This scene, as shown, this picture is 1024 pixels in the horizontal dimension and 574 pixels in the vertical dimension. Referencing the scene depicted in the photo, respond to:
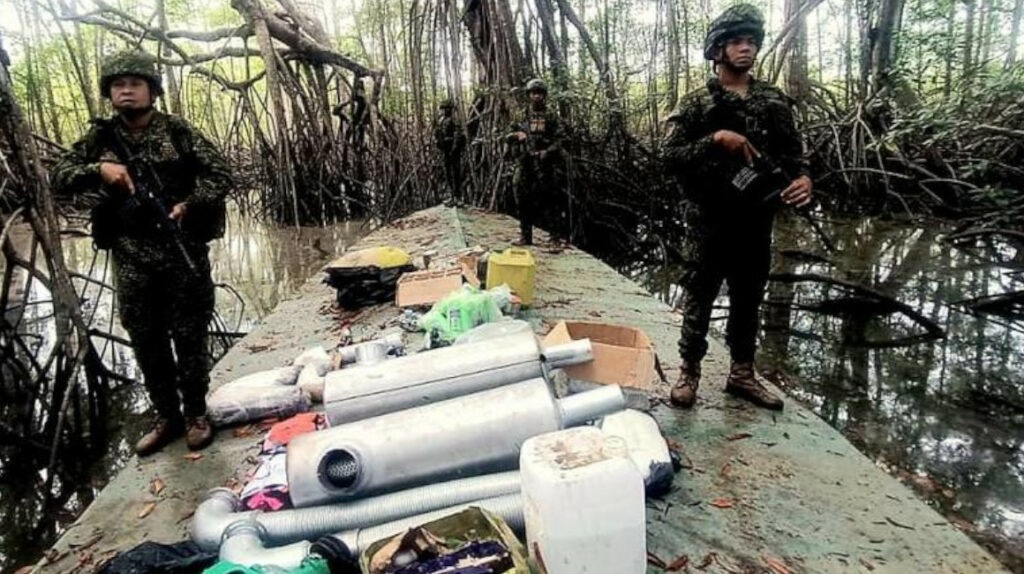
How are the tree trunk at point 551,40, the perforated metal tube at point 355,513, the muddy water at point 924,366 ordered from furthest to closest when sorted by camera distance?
1. the tree trunk at point 551,40
2. the muddy water at point 924,366
3. the perforated metal tube at point 355,513

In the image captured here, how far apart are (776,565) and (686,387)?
1.05 m

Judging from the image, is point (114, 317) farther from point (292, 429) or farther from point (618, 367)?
point (618, 367)

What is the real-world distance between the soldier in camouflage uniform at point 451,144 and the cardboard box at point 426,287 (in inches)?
177

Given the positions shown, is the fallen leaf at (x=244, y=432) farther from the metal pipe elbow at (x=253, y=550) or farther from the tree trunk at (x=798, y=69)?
the tree trunk at (x=798, y=69)

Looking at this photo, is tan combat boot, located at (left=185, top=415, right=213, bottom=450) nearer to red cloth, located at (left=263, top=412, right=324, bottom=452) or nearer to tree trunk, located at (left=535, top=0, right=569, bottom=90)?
red cloth, located at (left=263, top=412, right=324, bottom=452)

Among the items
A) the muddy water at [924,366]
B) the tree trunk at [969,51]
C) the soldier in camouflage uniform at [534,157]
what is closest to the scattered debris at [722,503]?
the muddy water at [924,366]

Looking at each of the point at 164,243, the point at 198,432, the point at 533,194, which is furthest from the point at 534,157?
the point at 198,432

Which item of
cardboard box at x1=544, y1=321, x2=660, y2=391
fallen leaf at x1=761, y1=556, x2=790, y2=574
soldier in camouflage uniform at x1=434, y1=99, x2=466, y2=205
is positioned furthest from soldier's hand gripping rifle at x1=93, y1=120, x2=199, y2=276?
soldier in camouflage uniform at x1=434, y1=99, x2=466, y2=205

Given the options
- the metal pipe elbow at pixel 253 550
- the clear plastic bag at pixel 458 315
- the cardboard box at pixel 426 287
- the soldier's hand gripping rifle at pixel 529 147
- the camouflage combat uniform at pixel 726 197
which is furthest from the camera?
the soldier's hand gripping rifle at pixel 529 147

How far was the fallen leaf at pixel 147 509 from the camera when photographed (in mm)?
2184

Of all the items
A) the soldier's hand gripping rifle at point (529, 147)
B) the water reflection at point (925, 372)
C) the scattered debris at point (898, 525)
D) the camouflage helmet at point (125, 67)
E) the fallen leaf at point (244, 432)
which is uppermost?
the camouflage helmet at point (125, 67)

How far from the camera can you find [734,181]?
8.48 ft

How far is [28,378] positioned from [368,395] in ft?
9.22

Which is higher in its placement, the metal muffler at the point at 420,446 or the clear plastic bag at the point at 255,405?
the metal muffler at the point at 420,446
